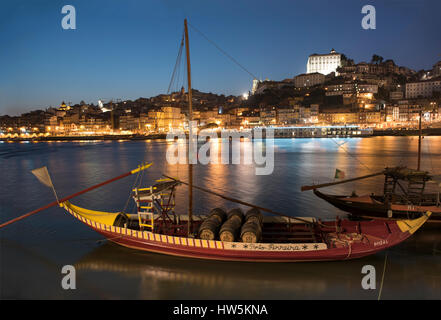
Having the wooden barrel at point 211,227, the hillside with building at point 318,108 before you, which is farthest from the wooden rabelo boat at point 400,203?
the hillside with building at point 318,108

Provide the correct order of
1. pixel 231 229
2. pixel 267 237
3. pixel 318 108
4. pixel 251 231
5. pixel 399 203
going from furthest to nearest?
pixel 318 108 < pixel 399 203 < pixel 267 237 < pixel 231 229 < pixel 251 231

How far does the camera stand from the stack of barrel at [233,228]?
6688 mm

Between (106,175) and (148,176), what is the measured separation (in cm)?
375

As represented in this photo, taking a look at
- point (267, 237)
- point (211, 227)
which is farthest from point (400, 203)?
point (211, 227)

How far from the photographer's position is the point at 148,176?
22609 millimetres

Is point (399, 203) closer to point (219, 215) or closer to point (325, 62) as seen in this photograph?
point (219, 215)

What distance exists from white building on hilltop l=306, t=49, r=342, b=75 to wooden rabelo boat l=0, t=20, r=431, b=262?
367ft

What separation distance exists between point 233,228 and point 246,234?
345 millimetres

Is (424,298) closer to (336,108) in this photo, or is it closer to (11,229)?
(11,229)

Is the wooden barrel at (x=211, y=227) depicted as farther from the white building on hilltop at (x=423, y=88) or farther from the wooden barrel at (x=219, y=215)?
the white building on hilltop at (x=423, y=88)

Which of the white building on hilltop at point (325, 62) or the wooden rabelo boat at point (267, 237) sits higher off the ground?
the white building on hilltop at point (325, 62)

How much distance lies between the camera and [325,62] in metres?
110

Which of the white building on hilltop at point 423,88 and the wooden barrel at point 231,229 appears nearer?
the wooden barrel at point 231,229

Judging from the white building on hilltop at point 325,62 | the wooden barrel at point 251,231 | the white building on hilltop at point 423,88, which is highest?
the white building on hilltop at point 325,62
